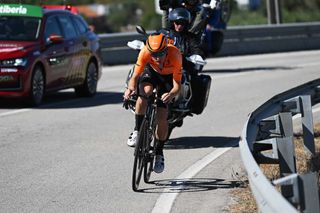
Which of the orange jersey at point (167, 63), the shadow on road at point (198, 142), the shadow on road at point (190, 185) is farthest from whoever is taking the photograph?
the shadow on road at point (198, 142)

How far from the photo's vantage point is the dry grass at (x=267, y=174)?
8109mm

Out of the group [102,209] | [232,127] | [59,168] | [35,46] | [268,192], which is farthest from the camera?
[35,46]

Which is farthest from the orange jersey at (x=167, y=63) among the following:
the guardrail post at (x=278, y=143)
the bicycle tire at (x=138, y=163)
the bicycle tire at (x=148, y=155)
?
the guardrail post at (x=278, y=143)

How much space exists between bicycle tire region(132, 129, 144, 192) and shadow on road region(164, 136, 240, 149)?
270 centimetres

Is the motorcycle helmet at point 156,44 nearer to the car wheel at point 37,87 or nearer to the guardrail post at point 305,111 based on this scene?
the guardrail post at point 305,111

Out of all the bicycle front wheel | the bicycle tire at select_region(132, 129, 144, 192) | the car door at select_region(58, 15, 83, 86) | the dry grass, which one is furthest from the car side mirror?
the bicycle tire at select_region(132, 129, 144, 192)

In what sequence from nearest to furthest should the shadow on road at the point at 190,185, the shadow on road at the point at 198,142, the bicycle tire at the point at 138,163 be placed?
1. the bicycle tire at the point at 138,163
2. the shadow on road at the point at 190,185
3. the shadow on road at the point at 198,142

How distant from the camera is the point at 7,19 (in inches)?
632

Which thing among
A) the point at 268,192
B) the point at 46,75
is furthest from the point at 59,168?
the point at 46,75

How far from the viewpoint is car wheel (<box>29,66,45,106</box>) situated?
15406mm

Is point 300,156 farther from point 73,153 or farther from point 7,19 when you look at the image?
point 7,19

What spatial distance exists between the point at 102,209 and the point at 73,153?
3.08m

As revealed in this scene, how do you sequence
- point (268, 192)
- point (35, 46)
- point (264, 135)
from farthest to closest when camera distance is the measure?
point (35, 46)
point (264, 135)
point (268, 192)

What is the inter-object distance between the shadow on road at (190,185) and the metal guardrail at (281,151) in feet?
1.74
